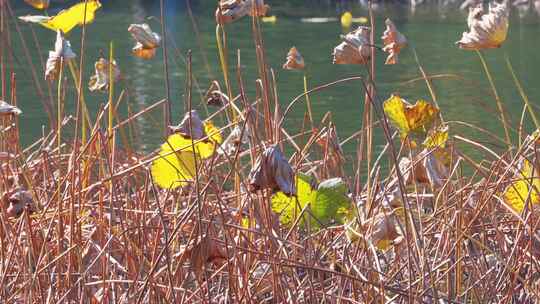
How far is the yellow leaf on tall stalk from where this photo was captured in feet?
3.63

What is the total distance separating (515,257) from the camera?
1188 millimetres

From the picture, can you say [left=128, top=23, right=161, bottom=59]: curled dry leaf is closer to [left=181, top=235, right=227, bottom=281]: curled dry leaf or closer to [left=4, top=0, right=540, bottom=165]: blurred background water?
[left=4, top=0, right=540, bottom=165]: blurred background water

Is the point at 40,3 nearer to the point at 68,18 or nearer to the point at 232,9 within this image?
the point at 68,18

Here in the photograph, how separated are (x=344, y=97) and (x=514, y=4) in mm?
9348

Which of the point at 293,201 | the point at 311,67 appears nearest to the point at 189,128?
the point at 293,201

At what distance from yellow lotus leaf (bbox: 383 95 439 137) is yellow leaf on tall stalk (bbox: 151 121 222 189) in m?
0.19

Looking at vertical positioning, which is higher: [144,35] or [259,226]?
[144,35]

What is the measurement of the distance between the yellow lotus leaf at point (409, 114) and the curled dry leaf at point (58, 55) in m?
0.34

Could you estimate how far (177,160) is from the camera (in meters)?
1.13

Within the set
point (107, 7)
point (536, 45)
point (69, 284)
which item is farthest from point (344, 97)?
point (107, 7)

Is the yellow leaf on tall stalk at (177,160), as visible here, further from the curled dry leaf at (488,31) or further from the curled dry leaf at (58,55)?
the curled dry leaf at (488,31)

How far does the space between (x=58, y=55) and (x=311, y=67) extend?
6.49m

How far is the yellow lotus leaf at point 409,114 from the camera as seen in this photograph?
1.16 meters

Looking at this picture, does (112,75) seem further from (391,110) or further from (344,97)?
(344,97)
